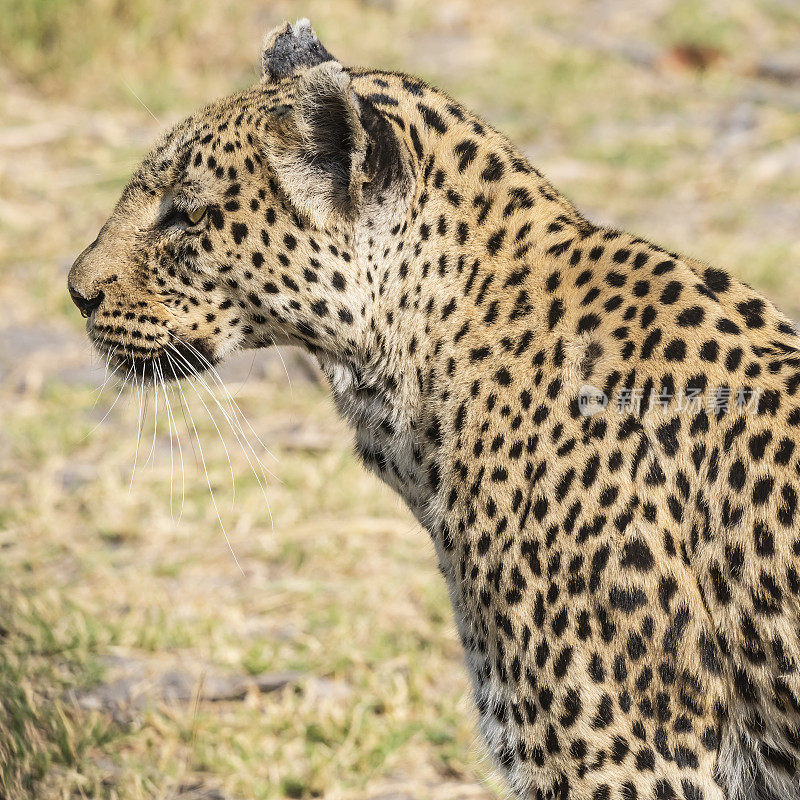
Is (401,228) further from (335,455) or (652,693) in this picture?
(335,455)

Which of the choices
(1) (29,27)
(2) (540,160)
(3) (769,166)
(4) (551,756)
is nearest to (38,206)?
(1) (29,27)

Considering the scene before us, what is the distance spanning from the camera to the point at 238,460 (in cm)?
764

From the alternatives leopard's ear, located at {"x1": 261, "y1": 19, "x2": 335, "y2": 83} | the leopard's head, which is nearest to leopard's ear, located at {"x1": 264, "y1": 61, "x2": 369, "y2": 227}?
the leopard's head

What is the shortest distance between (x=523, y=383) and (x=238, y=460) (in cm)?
424

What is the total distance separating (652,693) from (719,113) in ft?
38.1

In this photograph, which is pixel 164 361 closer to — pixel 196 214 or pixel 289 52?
pixel 196 214

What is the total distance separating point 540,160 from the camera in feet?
40.5

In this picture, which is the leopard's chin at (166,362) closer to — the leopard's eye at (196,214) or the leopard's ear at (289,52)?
the leopard's eye at (196,214)

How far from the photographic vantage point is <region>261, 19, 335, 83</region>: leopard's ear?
430 cm

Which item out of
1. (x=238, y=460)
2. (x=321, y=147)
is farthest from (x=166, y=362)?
(x=238, y=460)

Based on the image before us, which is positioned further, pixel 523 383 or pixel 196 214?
pixel 196 214

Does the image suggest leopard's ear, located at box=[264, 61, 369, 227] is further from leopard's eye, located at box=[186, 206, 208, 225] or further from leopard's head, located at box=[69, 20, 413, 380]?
leopard's eye, located at box=[186, 206, 208, 225]

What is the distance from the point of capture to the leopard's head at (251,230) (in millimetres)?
3693

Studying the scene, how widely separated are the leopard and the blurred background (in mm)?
591
